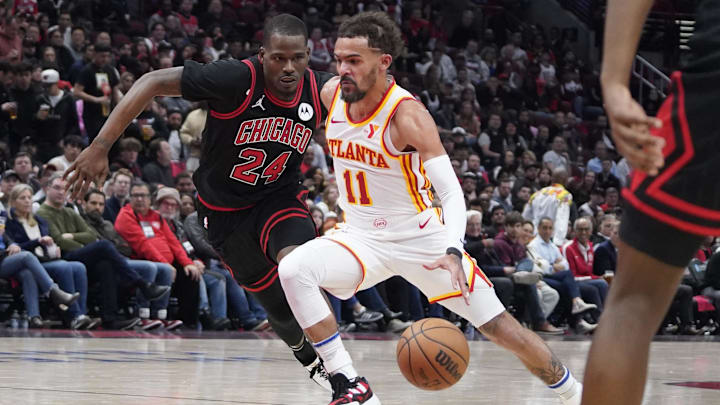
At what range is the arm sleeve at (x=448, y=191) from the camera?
16.0ft

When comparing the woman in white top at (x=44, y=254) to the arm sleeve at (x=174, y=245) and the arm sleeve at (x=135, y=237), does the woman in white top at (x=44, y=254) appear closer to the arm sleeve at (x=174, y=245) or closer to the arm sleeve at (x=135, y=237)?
the arm sleeve at (x=135, y=237)

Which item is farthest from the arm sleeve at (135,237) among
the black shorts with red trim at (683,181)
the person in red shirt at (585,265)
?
the black shorts with red trim at (683,181)

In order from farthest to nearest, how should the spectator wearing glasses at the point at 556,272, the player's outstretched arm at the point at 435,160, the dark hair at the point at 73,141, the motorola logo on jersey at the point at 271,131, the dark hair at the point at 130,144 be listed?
the spectator wearing glasses at the point at 556,272, the dark hair at the point at 130,144, the dark hair at the point at 73,141, the motorola logo on jersey at the point at 271,131, the player's outstretched arm at the point at 435,160

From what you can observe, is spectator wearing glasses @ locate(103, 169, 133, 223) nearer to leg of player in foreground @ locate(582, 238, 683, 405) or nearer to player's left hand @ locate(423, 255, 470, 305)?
player's left hand @ locate(423, 255, 470, 305)

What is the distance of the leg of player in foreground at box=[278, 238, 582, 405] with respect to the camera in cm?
492

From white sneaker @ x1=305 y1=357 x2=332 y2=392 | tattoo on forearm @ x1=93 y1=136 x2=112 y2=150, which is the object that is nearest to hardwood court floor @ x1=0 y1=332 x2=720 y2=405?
white sneaker @ x1=305 y1=357 x2=332 y2=392

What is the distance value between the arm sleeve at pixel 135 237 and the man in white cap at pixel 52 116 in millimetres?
1730

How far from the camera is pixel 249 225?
5.98 metres

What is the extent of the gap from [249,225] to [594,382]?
3.64 m

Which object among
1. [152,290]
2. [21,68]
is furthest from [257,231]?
[21,68]

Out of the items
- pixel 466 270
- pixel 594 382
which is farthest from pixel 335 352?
pixel 594 382

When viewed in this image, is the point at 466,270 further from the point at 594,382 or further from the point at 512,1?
the point at 512,1

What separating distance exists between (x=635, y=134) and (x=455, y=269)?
7.40 ft

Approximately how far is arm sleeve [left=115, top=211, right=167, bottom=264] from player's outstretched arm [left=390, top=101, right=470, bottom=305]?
6353 millimetres
